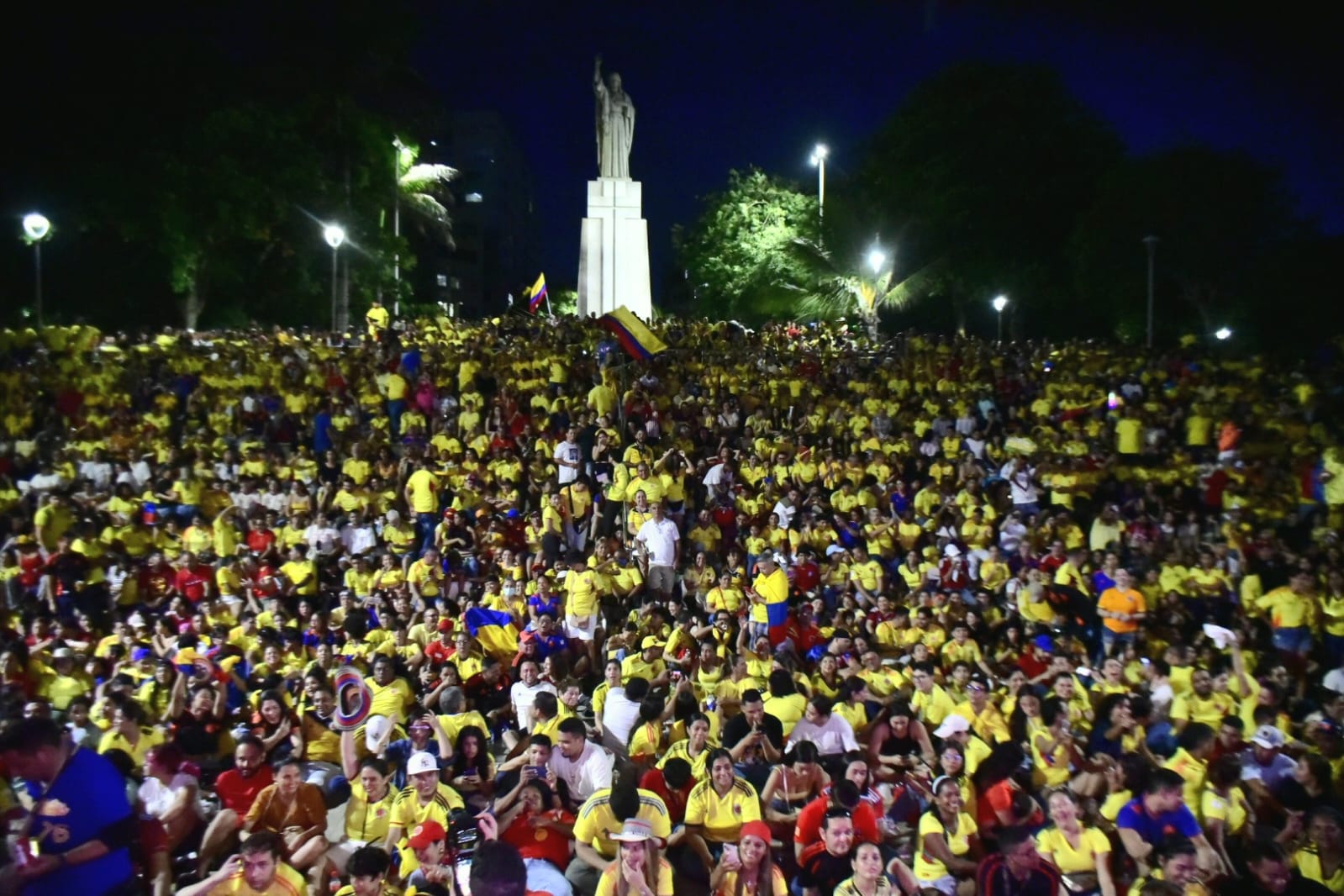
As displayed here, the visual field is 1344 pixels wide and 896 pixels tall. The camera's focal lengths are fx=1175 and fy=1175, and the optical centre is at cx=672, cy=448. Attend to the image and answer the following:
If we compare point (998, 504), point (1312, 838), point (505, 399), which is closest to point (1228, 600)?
point (998, 504)

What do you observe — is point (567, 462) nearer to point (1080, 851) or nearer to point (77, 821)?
point (1080, 851)

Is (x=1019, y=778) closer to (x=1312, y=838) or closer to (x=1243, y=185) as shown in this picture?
(x=1312, y=838)

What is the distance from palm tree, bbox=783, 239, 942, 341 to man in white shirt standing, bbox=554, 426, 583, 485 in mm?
23986

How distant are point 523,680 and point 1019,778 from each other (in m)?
3.80

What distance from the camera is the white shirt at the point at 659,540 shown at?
41.9 ft

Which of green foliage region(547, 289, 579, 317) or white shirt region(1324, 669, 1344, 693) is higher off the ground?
green foliage region(547, 289, 579, 317)

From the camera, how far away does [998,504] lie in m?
14.0

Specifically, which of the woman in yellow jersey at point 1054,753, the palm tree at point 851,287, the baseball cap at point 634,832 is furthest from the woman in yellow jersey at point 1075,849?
the palm tree at point 851,287

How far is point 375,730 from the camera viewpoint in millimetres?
8609

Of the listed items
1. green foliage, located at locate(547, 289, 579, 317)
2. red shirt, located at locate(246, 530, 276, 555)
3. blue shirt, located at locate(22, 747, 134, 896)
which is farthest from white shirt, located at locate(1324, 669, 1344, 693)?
green foliage, located at locate(547, 289, 579, 317)

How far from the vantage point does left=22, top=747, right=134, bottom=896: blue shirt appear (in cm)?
471

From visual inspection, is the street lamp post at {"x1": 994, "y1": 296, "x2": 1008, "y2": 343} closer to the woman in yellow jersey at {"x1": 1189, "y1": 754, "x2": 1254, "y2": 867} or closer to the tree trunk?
the tree trunk

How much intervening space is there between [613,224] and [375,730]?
25.2 metres

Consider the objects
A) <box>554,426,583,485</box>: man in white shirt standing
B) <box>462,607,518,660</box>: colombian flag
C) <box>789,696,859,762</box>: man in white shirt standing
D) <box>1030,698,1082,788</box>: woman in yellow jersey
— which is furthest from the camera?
<box>554,426,583,485</box>: man in white shirt standing
